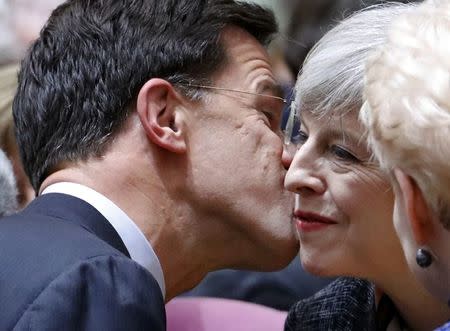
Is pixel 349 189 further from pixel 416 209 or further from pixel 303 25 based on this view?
pixel 303 25

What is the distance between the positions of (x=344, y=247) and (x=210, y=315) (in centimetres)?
61

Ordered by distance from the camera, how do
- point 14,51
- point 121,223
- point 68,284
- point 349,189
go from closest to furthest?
point 68,284 → point 349,189 → point 121,223 → point 14,51

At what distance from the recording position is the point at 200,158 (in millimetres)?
2422

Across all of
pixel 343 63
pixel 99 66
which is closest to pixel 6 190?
pixel 99 66

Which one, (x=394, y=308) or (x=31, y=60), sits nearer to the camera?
(x=394, y=308)

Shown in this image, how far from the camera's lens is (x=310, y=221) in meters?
2.19

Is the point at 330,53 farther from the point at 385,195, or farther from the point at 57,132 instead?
the point at 57,132

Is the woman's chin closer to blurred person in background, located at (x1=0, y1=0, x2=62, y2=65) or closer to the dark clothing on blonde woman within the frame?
the dark clothing on blonde woman

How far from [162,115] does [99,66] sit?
170 mm

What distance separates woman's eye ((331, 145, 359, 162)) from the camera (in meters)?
2.12

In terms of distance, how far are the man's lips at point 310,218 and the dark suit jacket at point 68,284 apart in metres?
0.38

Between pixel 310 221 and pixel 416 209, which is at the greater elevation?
pixel 416 209

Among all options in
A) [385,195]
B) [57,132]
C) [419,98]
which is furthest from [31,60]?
[419,98]

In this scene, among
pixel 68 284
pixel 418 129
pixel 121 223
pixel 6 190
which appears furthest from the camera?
pixel 6 190
